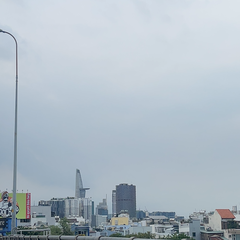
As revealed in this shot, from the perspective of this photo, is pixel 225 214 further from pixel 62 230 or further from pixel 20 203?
pixel 20 203

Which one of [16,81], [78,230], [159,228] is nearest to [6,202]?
[78,230]

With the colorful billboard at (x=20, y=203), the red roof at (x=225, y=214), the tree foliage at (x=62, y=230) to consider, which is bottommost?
the tree foliage at (x=62, y=230)

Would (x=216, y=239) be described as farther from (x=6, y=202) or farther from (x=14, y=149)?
(x=14, y=149)

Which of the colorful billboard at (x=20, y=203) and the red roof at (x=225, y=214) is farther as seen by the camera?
the red roof at (x=225, y=214)

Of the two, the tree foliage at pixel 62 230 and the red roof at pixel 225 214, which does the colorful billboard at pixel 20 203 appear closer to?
the tree foliage at pixel 62 230

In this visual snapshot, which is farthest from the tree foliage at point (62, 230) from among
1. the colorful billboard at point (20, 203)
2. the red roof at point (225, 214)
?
the red roof at point (225, 214)

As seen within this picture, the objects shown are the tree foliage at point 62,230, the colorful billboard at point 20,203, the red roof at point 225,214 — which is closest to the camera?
the tree foliage at point 62,230

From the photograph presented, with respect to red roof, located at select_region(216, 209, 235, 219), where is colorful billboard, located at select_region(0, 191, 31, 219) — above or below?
above

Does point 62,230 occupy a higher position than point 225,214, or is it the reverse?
point 225,214

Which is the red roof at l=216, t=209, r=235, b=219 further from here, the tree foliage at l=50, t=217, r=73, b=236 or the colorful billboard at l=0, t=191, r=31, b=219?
the colorful billboard at l=0, t=191, r=31, b=219

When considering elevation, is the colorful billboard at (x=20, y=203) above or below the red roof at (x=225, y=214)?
above

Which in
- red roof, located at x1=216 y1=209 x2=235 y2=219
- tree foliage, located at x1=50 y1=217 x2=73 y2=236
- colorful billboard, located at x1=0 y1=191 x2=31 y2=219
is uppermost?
colorful billboard, located at x1=0 y1=191 x2=31 y2=219

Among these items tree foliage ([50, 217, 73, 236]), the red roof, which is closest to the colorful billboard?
tree foliage ([50, 217, 73, 236])

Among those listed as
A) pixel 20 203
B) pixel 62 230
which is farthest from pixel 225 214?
pixel 20 203
